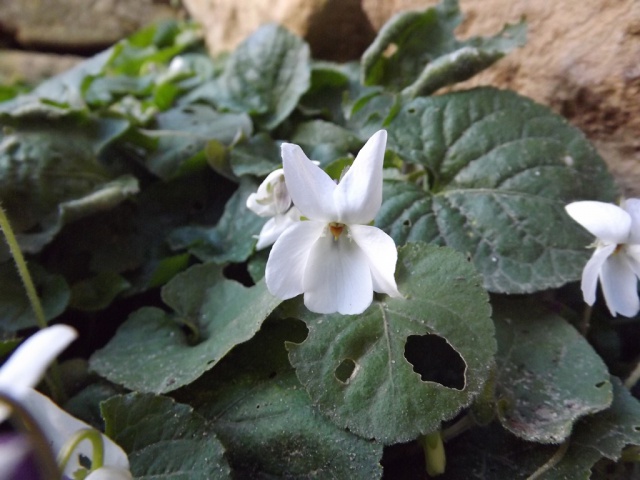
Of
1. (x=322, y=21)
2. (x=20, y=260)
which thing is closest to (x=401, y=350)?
(x=20, y=260)

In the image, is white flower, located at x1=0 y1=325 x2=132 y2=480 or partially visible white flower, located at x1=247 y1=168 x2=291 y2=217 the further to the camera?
partially visible white flower, located at x1=247 y1=168 x2=291 y2=217

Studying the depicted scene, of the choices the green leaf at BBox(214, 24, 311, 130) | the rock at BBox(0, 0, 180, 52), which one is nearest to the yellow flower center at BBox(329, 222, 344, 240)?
the green leaf at BBox(214, 24, 311, 130)

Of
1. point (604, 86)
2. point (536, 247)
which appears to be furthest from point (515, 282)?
point (604, 86)

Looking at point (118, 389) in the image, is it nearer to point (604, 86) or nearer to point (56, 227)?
point (56, 227)

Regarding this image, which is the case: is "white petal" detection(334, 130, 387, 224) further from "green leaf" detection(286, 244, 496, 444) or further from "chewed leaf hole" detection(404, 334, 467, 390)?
"chewed leaf hole" detection(404, 334, 467, 390)

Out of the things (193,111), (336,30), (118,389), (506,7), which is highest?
(506,7)

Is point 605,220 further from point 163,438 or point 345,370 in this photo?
point 163,438

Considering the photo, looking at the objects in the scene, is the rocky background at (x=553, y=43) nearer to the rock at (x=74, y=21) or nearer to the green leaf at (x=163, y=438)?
the green leaf at (x=163, y=438)
